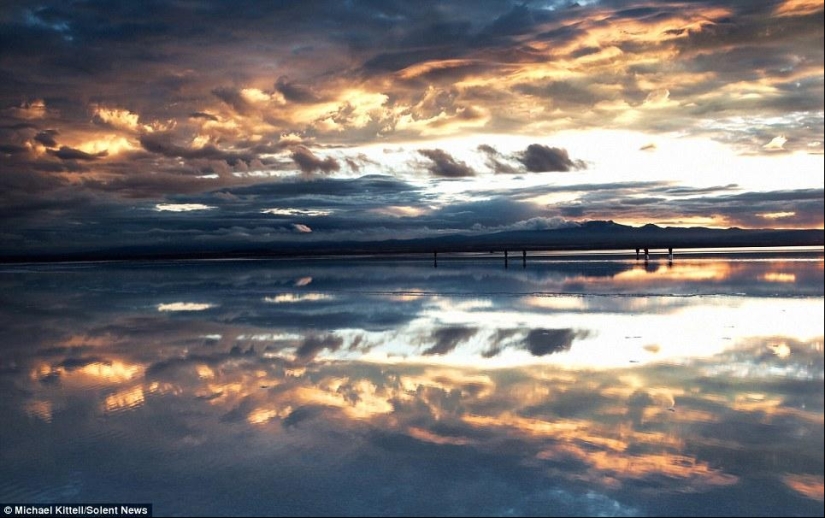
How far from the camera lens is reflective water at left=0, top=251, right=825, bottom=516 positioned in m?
6.03

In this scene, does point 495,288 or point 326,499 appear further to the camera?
point 495,288

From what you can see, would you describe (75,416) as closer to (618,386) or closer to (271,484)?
(271,484)

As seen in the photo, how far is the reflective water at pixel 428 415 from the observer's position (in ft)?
19.8

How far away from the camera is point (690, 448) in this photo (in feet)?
23.0

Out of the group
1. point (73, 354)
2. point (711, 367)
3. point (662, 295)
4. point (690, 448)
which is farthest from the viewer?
point (662, 295)

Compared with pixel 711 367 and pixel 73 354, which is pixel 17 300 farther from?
pixel 711 367

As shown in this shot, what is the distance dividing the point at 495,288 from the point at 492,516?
23597 millimetres

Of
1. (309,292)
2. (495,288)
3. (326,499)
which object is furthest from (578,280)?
(326,499)

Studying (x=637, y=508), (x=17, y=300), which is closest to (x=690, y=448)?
(x=637, y=508)

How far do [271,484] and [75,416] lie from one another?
13.6 ft

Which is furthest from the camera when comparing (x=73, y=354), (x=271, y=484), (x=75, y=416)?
(x=73, y=354)

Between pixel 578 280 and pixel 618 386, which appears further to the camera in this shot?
pixel 578 280

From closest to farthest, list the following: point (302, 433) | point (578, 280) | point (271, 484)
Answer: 1. point (271, 484)
2. point (302, 433)
3. point (578, 280)

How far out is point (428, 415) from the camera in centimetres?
851
